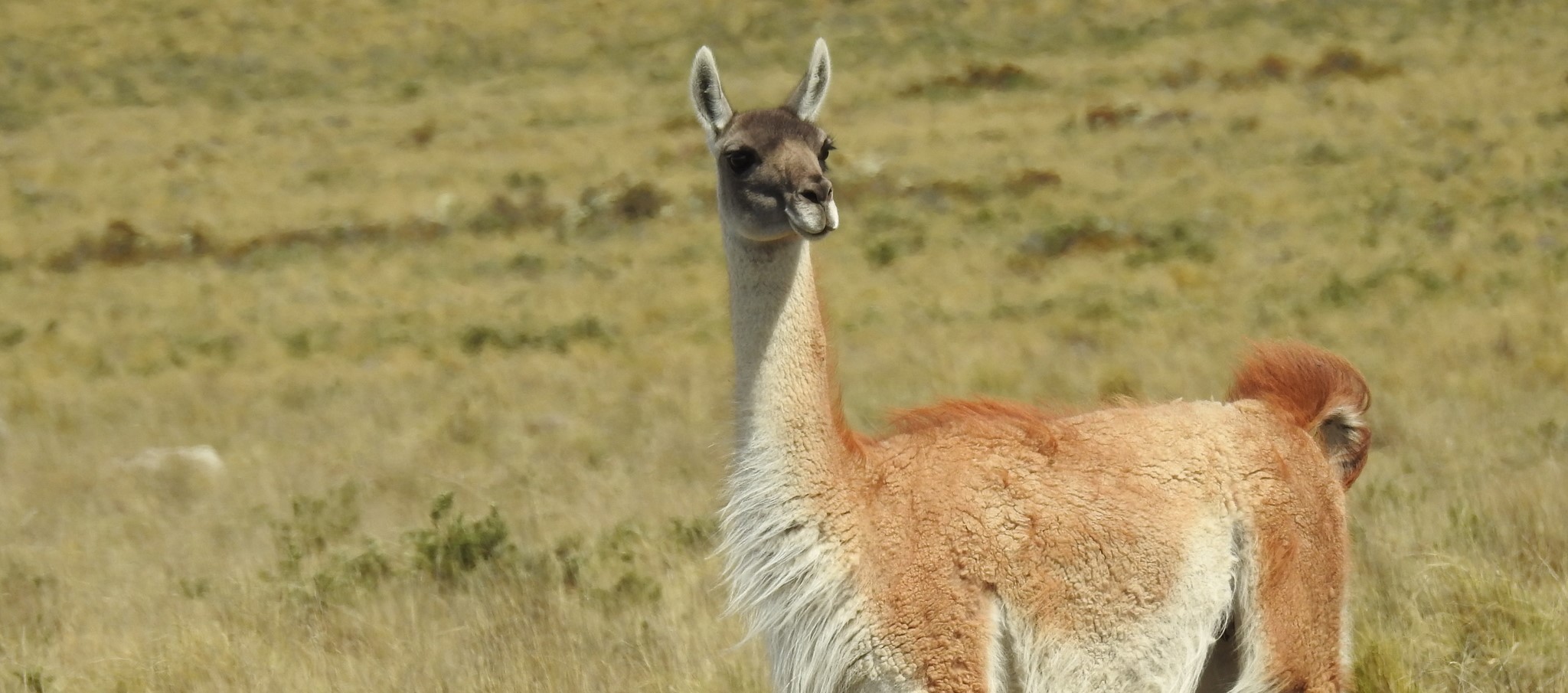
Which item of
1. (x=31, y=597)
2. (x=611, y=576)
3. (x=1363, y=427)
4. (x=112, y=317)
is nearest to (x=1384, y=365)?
(x=611, y=576)

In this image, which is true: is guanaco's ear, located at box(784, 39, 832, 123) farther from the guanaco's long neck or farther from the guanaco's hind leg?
the guanaco's hind leg

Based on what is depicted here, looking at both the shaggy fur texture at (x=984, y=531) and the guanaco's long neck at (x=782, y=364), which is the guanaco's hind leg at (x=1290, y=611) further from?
the guanaco's long neck at (x=782, y=364)

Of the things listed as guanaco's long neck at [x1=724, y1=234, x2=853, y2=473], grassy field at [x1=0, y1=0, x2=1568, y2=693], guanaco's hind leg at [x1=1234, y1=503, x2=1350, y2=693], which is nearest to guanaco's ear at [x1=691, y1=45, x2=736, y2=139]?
guanaco's long neck at [x1=724, y1=234, x2=853, y2=473]

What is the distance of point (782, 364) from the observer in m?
4.06

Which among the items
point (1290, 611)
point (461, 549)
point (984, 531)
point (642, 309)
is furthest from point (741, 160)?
point (642, 309)

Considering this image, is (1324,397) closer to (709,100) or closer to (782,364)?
(782,364)

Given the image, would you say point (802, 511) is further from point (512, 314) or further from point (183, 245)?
point (183, 245)

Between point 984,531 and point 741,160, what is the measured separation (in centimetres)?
112

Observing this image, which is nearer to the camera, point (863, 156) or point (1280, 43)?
point (863, 156)

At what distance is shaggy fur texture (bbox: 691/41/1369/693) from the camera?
3881 millimetres

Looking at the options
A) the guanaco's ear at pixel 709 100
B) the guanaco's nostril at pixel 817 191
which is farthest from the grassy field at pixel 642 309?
the guanaco's nostril at pixel 817 191

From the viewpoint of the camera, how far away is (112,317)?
833 inches

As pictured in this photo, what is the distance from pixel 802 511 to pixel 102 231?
27.4m

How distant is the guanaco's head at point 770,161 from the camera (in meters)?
3.98
